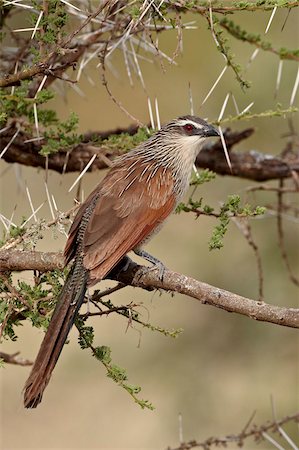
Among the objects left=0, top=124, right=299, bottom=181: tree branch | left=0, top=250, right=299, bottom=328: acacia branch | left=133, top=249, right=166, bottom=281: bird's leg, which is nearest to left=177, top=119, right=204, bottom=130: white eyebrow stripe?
left=0, top=124, right=299, bottom=181: tree branch

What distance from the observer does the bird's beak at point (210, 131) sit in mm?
3754

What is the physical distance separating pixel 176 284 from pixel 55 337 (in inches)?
17.5

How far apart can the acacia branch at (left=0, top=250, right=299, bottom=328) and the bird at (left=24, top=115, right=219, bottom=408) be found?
7 centimetres

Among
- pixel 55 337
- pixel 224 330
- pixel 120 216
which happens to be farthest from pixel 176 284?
pixel 224 330

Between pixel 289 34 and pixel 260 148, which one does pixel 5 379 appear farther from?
pixel 289 34

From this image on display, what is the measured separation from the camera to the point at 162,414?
7.67 meters

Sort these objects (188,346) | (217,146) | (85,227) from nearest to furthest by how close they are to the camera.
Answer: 1. (85,227)
2. (217,146)
3. (188,346)

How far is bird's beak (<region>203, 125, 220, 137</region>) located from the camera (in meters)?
3.75

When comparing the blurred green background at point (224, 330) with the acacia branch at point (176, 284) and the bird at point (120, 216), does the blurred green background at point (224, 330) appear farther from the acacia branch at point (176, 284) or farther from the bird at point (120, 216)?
the acacia branch at point (176, 284)

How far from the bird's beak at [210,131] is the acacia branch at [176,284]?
2.38 ft

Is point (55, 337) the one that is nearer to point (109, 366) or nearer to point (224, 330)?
point (109, 366)

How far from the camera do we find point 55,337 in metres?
2.91

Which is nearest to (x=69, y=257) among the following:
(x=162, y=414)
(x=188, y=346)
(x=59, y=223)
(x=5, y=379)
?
(x=59, y=223)

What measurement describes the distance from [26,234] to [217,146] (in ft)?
4.79
